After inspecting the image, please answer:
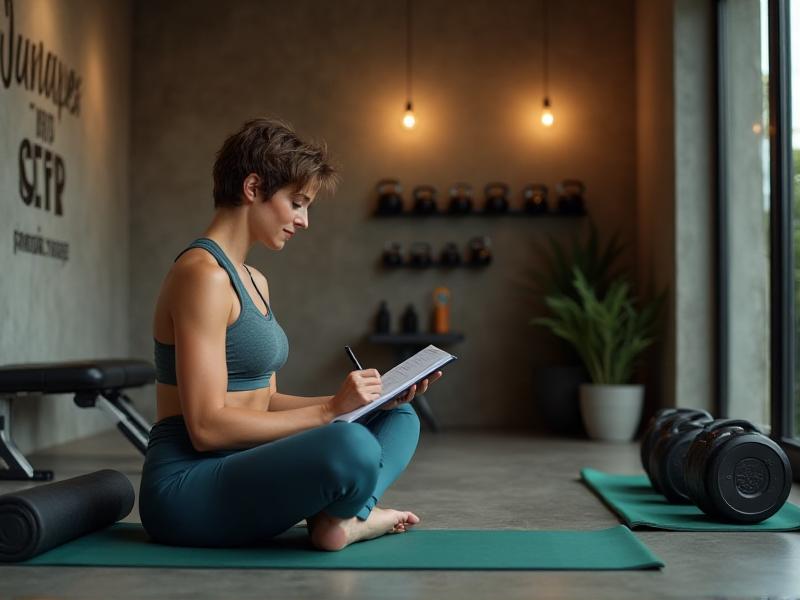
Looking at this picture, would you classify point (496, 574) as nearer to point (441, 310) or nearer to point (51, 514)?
point (51, 514)

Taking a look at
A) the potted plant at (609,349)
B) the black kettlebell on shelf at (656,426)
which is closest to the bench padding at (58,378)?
the black kettlebell on shelf at (656,426)

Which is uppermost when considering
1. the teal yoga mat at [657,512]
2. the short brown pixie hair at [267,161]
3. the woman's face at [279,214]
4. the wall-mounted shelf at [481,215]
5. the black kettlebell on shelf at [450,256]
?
the wall-mounted shelf at [481,215]

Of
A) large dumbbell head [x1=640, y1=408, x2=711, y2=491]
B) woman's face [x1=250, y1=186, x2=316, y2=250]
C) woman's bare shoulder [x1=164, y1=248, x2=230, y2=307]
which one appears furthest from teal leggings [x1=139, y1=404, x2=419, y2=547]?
large dumbbell head [x1=640, y1=408, x2=711, y2=491]

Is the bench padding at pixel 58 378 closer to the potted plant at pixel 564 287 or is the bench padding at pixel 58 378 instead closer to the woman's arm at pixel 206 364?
the woman's arm at pixel 206 364

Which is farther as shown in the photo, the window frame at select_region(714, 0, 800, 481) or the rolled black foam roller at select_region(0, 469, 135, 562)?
the window frame at select_region(714, 0, 800, 481)

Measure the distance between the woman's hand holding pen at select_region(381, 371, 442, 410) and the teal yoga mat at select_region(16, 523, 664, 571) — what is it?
364mm

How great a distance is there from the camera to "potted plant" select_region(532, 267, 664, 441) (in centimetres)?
601

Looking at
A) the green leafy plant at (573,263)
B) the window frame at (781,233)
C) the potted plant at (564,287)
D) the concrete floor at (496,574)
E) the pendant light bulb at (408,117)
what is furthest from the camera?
the pendant light bulb at (408,117)

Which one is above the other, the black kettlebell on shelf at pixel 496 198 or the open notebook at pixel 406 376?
the black kettlebell on shelf at pixel 496 198

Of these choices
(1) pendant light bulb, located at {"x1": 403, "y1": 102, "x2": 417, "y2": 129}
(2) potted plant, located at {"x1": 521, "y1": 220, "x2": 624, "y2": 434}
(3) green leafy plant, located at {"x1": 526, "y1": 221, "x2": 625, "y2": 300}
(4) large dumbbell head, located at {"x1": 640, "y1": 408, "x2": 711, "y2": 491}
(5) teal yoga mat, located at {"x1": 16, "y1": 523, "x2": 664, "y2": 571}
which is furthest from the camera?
(1) pendant light bulb, located at {"x1": 403, "y1": 102, "x2": 417, "y2": 129}

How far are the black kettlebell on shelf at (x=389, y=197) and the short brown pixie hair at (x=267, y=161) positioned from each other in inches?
169

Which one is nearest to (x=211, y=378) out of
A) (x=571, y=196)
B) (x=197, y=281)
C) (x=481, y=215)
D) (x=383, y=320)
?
(x=197, y=281)

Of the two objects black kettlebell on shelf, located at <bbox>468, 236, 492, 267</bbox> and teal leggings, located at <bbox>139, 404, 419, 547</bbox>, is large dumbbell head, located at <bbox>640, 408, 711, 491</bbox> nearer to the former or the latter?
teal leggings, located at <bbox>139, 404, 419, 547</bbox>

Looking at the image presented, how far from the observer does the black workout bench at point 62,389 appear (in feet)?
13.4
